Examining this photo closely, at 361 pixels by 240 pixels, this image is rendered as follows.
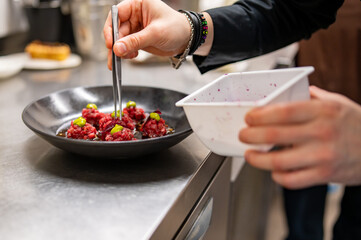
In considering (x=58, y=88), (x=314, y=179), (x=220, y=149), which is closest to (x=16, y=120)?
(x=58, y=88)

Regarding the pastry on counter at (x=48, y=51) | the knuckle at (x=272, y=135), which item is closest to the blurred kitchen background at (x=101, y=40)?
the pastry on counter at (x=48, y=51)

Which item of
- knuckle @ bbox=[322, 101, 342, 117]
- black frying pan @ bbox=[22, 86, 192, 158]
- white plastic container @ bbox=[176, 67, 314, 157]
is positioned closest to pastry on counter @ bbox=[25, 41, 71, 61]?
black frying pan @ bbox=[22, 86, 192, 158]

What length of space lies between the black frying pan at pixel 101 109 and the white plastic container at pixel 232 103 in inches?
3.5

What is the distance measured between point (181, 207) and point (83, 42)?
1373 mm

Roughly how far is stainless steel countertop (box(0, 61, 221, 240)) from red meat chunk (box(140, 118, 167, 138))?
0.05 meters

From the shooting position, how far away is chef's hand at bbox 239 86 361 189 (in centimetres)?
47

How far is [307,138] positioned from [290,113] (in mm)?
43

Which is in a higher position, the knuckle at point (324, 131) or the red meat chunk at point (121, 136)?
the knuckle at point (324, 131)

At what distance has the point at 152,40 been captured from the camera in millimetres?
834

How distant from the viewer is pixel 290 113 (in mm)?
462

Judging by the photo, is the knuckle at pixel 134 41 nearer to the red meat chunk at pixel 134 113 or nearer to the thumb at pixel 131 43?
the thumb at pixel 131 43

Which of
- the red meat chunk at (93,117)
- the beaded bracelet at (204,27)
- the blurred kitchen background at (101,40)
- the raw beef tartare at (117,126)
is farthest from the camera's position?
the blurred kitchen background at (101,40)

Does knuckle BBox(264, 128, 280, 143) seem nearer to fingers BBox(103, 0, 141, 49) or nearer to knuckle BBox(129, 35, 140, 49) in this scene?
knuckle BBox(129, 35, 140, 49)

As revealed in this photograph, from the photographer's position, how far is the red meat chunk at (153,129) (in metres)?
0.77
